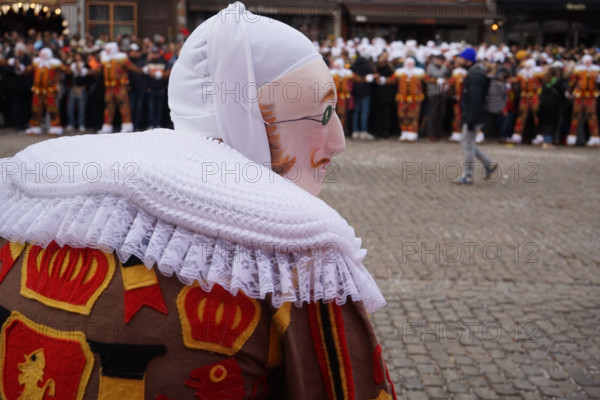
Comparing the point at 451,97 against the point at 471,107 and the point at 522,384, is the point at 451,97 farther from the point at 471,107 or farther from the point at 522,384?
the point at 522,384

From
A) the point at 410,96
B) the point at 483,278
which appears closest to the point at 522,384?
the point at 483,278

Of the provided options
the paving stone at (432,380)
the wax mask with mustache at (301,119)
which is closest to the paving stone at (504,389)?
the paving stone at (432,380)

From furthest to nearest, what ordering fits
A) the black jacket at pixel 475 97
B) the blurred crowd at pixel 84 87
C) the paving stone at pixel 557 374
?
the blurred crowd at pixel 84 87 < the black jacket at pixel 475 97 < the paving stone at pixel 557 374

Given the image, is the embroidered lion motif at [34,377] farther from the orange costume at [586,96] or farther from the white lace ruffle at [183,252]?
the orange costume at [586,96]

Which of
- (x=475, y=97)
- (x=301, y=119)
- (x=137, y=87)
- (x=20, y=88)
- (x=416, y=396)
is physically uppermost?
(x=301, y=119)

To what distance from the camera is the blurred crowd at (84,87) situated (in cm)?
1541

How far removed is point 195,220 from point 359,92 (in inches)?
618

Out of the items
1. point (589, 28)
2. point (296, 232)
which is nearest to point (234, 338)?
point (296, 232)

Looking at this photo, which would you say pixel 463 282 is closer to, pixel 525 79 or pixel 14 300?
pixel 14 300

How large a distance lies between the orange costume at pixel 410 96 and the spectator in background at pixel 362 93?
72 centimetres

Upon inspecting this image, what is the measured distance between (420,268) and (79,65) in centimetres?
1205

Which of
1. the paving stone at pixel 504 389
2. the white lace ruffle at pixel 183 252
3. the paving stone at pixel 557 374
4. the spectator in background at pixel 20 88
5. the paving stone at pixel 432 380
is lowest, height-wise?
the paving stone at pixel 432 380

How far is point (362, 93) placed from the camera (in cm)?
1658

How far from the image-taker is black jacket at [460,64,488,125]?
32.5 ft
